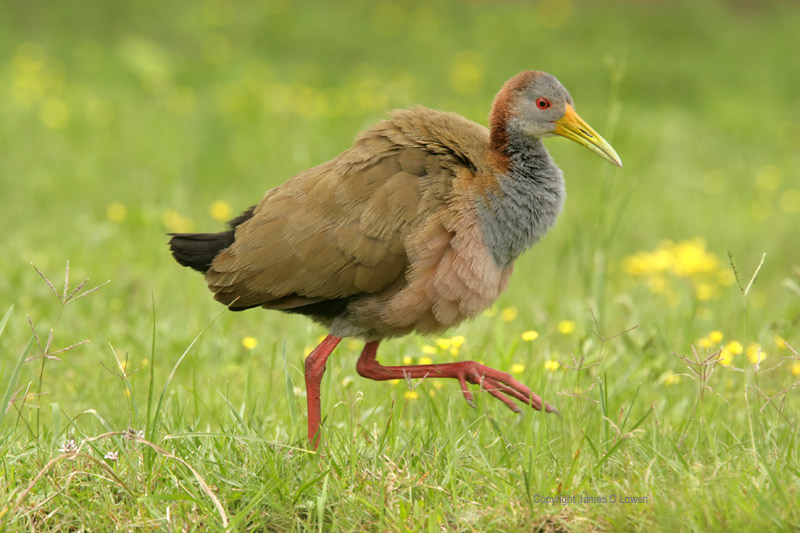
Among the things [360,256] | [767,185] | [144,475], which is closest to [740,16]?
[767,185]

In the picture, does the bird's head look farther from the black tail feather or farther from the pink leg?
the black tail feather

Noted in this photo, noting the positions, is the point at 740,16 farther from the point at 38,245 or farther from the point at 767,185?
the point at 38,245

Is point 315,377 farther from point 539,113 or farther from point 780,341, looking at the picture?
point 780,341

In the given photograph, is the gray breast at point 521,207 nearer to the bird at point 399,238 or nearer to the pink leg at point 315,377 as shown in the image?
the bird at point 399,238

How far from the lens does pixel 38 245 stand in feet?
21.4

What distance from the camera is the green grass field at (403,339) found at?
299 centimetres

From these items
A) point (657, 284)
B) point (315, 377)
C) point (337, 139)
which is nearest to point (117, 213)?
point (337, 139)

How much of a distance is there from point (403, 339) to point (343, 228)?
1.58 m

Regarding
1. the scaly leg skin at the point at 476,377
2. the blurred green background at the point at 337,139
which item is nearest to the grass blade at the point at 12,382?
the blurred green background at the point at 337,139

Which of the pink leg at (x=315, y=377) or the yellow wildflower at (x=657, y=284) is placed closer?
the pink leg at (x=315, y=377)

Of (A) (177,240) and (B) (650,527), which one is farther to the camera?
(A) (177,240)

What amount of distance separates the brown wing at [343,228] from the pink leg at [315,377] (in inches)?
7.9

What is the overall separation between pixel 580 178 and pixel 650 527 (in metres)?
6.71

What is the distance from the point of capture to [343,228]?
370cm
